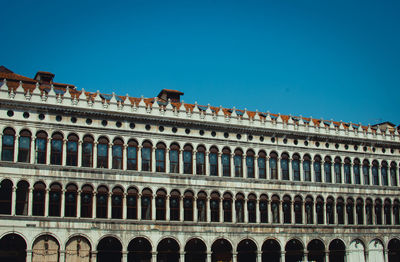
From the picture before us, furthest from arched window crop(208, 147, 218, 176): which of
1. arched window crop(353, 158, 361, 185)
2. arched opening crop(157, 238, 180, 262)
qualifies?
arched window crop(353, 158, 361, 185)

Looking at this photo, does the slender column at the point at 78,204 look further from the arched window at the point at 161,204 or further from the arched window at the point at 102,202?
the arched window at the point at 161,204

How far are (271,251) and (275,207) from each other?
3.65 metres

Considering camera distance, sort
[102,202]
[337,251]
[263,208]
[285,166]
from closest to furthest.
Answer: [102,202], [263,208], [285,166], [337,251]

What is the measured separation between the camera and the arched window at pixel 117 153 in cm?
4281

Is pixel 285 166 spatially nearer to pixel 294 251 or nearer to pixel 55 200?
pixel 294 251

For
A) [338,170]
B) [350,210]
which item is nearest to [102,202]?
[338,170]

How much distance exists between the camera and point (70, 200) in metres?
40.8

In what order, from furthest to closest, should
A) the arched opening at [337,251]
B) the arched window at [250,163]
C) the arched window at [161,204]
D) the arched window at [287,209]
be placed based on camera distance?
the arched opening at [337,251] → the arched window at [287,209] → the arched window at [250,163] → the arched window at [161,204]

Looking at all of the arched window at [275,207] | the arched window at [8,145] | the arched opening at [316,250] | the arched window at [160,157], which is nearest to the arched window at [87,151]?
the arched window at [8,145]

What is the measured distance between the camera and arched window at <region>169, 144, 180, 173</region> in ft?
146

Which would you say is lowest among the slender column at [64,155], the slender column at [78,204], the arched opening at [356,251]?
the arched opening at [356,251]

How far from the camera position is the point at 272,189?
47.8 metres

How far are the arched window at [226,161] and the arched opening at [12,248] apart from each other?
16528 mm

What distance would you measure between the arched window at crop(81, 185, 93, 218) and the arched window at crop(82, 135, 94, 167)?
1747 millimetres
